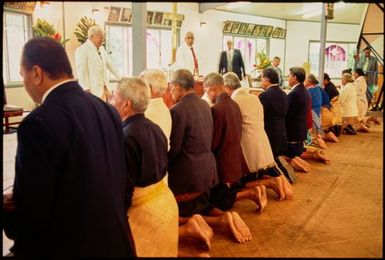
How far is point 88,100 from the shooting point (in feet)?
5.46

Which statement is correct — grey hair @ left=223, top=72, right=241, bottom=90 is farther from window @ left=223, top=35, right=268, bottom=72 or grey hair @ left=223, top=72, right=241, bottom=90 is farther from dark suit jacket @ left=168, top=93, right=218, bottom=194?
window @ left=223, top=35, right=268, bottom=72

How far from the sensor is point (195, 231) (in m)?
3.08

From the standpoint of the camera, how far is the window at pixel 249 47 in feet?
43.7

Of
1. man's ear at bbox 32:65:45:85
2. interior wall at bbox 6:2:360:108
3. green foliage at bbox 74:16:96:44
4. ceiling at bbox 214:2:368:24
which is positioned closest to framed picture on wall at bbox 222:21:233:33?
interior wall at bbox 6:2:360:108

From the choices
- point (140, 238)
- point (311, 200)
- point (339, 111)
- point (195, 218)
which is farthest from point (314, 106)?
point (140, 238)

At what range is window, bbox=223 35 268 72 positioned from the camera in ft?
43.7

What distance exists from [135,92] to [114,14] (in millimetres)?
7300

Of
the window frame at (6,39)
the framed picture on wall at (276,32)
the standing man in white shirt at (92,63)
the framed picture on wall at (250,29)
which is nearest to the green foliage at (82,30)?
the window frame at (6,39)

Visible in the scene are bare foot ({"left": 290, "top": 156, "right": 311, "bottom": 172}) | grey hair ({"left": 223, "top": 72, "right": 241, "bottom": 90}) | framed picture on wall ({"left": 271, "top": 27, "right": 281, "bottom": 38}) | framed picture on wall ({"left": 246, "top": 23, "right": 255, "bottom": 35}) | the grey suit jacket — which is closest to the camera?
grey hair ({"left": 223, "top": 72, "right": 241, "bottom": 90})

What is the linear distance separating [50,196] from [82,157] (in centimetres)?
18

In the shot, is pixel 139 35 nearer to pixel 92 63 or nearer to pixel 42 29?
pixel 92 63

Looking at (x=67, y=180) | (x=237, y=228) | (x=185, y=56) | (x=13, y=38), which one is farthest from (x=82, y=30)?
(x=67, y=180)

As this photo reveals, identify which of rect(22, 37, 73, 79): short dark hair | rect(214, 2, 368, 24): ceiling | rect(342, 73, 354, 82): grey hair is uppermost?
rect(214, 2, 368, 24): ceiling

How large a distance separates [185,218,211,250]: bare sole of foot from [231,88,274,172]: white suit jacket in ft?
4.08
